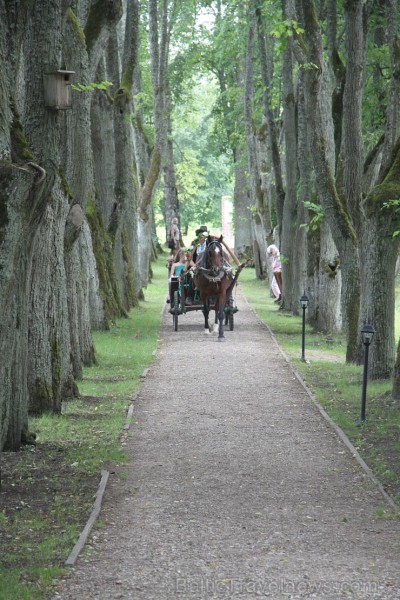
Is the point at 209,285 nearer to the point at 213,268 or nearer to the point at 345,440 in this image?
the point at 213,268

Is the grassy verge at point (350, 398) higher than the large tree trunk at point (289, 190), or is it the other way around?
the large tree trunk at point (289, 190)

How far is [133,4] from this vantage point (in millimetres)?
26062

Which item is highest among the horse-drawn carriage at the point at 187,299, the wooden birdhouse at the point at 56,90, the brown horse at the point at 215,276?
the wooden birdhouse at the point at 56,90

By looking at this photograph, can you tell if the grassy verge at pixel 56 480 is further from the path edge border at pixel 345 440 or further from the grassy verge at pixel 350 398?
the grassy verge at pixel 350 398

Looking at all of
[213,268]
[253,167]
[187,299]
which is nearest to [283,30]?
[213,268]

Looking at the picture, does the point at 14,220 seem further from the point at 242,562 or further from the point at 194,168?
the point at 194,168

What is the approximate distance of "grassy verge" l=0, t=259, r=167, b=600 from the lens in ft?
24.2

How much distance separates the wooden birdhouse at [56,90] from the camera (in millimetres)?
11188

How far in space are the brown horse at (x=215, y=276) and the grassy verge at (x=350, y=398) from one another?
1532 mm

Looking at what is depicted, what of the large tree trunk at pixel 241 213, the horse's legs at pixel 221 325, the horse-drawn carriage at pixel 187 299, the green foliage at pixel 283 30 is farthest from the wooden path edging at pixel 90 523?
the large tree trunk at pixel 241 213

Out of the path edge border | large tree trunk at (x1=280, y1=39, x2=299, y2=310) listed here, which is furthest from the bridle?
large tree trunk at (x1=280, y1=39, x2=299, y2=310)

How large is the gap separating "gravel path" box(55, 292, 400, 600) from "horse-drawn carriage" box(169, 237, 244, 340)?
7.64 m

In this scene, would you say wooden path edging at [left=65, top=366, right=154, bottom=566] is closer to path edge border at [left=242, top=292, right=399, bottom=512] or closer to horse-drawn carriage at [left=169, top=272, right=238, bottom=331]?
path edge border at [left=242, top=292, right=399, bottom=512]

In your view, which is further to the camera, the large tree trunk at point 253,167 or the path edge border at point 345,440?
the large tree trunk at point 253,167
